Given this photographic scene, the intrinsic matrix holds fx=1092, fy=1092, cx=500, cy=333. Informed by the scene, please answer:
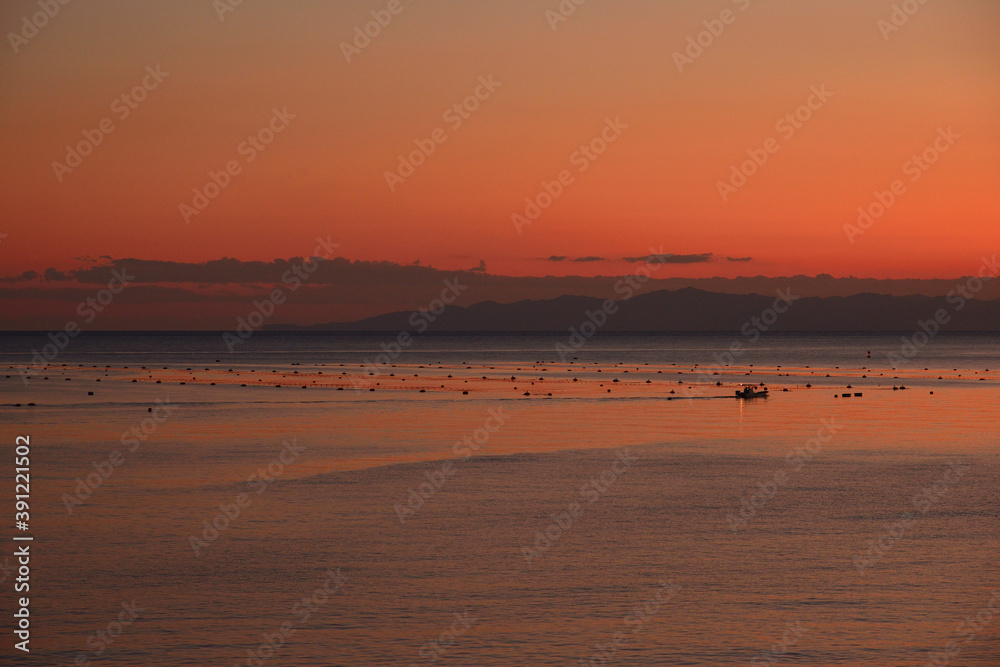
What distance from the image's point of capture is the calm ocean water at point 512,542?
1783cm

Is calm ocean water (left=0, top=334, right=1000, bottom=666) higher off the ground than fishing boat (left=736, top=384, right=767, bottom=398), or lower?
lower

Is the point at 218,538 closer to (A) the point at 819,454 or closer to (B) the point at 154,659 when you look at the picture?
(B) the point at 154,659

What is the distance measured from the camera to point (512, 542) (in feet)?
79.6

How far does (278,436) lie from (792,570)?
28.8 meters

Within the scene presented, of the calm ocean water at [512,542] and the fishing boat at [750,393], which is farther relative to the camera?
the fishing boat at [750,393]

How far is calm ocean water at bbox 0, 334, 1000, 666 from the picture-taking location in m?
17.8

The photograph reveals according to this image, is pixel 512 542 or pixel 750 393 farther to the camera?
pixel 750 393

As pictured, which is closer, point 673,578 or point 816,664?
point 816,664

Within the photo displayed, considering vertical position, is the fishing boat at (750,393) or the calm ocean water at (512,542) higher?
the fishing boat at (750,393)

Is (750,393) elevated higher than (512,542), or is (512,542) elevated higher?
(750,393)

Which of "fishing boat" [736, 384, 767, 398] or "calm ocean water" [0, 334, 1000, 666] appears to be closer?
"calm ocean water" [0, 334, 1000, 666]


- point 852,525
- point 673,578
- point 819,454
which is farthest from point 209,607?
point 819,454

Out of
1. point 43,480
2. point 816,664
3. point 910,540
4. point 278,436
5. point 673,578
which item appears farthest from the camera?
point 278,436

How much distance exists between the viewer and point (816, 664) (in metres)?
16.8
